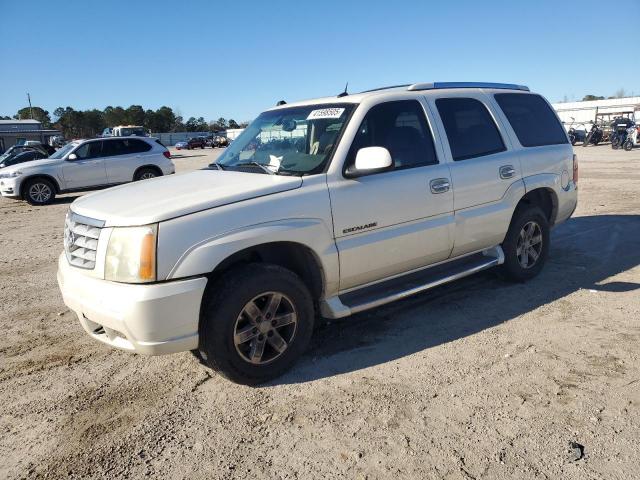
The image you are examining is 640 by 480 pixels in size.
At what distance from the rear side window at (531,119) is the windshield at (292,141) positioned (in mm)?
2041

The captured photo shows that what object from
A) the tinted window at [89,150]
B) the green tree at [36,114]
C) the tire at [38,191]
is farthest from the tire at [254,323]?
the green tree at [36,114]

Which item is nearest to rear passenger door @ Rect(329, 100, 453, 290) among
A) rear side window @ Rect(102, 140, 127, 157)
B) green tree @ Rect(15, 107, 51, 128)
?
rear side window @ Rect(102, 140, 127, 157)

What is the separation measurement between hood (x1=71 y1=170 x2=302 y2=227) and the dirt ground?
48.4 inches

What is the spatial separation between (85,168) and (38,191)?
4.43 feet

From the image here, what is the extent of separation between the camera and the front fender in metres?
3.07

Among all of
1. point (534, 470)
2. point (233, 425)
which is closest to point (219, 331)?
point (233, 425)

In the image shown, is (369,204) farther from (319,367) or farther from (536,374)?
(536,374)

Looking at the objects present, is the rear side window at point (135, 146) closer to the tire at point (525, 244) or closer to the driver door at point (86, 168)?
the driver door at point (86, 168)

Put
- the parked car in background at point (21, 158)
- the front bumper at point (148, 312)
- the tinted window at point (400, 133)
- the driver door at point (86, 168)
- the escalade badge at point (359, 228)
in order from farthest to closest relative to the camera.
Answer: the parked car in background at point (21, 158)
the driver door at point (86, 168)
the tinted window at point (400, 133)
the escalade badge at point (359, 228)
the front bumper at point (148, 312)

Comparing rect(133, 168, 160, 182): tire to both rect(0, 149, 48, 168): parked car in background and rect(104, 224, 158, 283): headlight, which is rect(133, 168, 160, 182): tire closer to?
rect(0, 149, 48, 168): parked car in background

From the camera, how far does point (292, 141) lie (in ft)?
13.5

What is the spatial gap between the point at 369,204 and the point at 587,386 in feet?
6.19

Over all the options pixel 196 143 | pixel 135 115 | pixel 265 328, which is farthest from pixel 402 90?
pixel 135 115

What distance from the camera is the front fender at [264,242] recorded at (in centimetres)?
307
